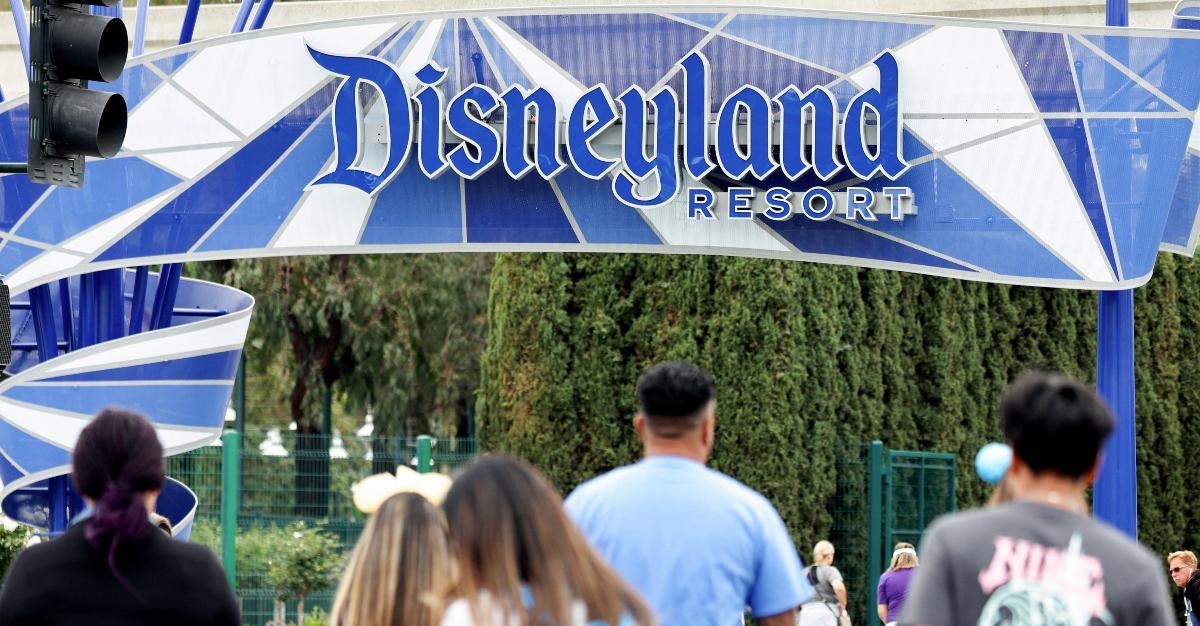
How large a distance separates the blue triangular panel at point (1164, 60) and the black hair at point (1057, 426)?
8.88 meters

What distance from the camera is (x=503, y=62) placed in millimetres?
12812

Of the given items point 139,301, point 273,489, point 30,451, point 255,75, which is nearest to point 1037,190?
point 255,75

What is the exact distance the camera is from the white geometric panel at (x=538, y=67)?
41.7 feet

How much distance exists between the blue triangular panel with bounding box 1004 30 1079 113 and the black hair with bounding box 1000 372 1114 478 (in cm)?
886

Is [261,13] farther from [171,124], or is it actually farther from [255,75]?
[171,124]

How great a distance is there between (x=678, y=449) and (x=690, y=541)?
28 cm

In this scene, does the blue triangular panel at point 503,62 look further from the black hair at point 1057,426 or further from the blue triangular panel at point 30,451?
the black hair at point 1057,426

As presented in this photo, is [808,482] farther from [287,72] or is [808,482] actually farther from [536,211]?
[287,72]

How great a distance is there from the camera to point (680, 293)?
16000mm

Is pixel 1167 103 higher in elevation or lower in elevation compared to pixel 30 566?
higher

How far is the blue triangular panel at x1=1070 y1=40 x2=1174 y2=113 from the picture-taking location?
1200 centimetres

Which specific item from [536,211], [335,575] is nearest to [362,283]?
[335,575]

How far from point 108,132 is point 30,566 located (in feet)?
13.3

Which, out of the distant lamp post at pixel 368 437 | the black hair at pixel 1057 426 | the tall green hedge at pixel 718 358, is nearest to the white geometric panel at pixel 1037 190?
the tall green hedge at pixel 718 358
